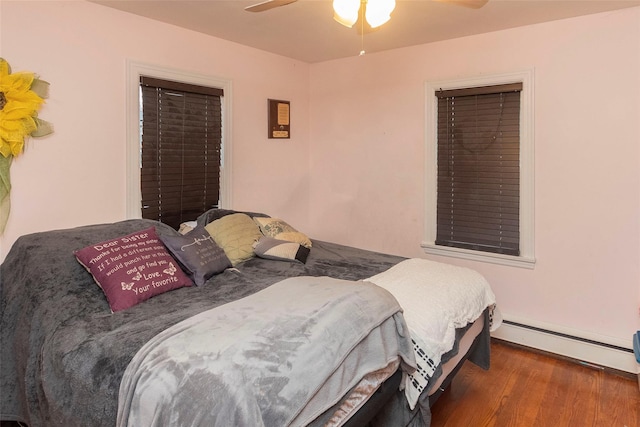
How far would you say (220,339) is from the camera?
4.31 feet

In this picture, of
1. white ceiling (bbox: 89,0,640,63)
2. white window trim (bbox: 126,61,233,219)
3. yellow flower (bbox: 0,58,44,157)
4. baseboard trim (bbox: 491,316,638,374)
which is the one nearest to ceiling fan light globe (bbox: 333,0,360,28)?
white ceiling (bbox: 89,0,640,63)

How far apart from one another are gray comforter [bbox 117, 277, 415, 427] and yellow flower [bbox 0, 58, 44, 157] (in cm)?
167

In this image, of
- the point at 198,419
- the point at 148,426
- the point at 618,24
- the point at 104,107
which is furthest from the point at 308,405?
the point at 618,24

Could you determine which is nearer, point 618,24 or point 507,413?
point 507,413

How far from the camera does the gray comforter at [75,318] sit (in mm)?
1466

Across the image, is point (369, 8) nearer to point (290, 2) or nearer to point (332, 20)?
point (290, 2)

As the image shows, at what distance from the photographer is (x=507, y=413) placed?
2373 mm

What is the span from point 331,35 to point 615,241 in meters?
2.54

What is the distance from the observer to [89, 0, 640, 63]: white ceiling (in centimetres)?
266

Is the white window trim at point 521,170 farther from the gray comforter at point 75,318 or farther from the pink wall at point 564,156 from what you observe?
the gray comforter at point 75,318

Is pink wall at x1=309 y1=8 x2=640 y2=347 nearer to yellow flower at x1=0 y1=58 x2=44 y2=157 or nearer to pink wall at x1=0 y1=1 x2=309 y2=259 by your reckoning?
pink wall at x1=0 y1=1 x2=309 y2=259

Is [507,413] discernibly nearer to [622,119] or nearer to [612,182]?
[612,182]

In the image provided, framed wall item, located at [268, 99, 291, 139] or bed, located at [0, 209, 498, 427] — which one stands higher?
framed wall item, located at [268, 99, 291, 139]

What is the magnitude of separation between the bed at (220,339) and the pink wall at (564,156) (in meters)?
0.90
